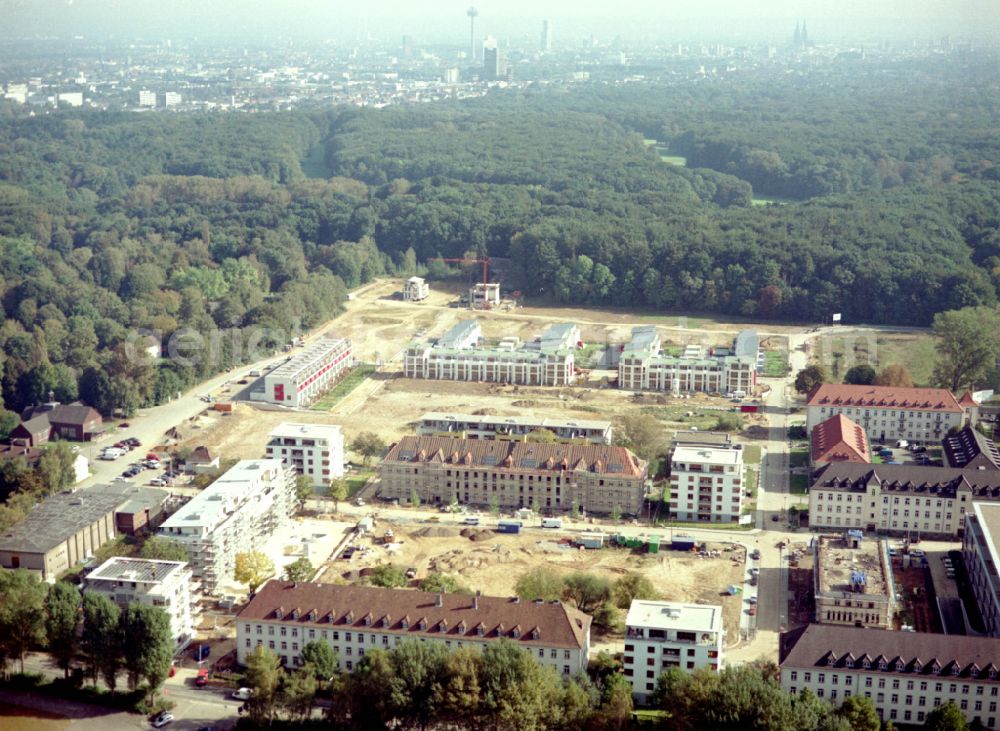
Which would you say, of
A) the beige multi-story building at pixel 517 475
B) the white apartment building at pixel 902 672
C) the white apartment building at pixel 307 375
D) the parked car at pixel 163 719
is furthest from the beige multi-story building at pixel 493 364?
the parked car at pixel 163 719

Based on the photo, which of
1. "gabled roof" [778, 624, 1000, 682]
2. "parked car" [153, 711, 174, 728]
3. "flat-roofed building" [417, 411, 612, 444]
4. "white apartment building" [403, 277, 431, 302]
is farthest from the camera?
"white apartment building" [403, 277, 431, 302]

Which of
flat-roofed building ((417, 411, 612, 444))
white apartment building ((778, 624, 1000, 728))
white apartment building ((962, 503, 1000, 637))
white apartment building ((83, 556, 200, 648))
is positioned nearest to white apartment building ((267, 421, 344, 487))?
flat-roofed building ((417, 411, 612, 444))

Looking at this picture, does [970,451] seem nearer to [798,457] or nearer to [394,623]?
[798,457]

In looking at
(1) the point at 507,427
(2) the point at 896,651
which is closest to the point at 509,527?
(1) the point at 507,427

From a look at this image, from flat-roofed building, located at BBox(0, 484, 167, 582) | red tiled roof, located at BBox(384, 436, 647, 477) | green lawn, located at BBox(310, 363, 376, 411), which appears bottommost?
green lawn, located at BBox(310, 363, 376, 411)

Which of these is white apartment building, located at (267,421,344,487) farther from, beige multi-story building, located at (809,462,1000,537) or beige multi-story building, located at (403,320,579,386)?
beige multi-story building, located at (809,462,1000,537)

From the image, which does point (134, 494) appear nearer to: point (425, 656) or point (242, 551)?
point (242, 551)

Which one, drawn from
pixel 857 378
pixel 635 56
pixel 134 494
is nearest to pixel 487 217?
pixel 857 378
